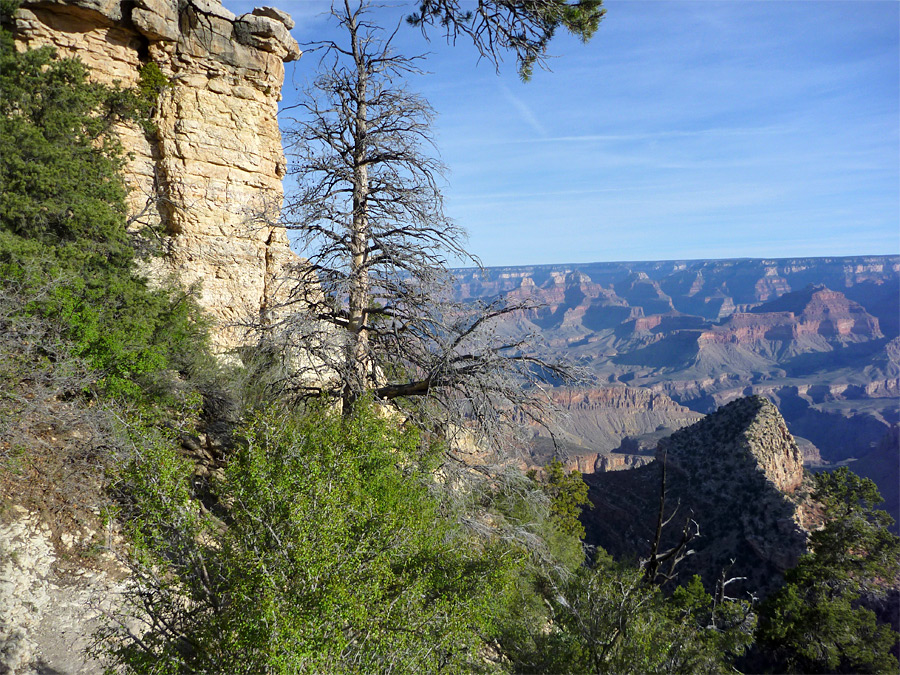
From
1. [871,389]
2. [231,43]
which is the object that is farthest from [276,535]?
[871,389]

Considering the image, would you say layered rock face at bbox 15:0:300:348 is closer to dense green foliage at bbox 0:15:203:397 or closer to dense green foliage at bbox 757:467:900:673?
dense green foliage at bbox 0:15:203:397

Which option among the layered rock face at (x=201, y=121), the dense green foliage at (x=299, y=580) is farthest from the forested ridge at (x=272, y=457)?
the layered rock face at (x=201, y=121)

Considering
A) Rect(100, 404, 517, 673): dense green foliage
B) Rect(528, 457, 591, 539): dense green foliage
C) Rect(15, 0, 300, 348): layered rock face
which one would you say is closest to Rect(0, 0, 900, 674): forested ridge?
Rect(100, 404, 517, 673): dense green foliage

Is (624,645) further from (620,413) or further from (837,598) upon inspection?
(620,413)

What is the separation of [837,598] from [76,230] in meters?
26.9

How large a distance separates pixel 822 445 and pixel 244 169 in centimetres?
17849

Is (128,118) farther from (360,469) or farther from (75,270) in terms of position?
(360,469)

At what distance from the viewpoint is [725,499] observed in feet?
139

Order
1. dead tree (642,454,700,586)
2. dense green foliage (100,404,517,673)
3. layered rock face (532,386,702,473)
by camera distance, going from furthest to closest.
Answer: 1. layered rock face (532,386,702,473)
2. dead tree (642,454,700,586)
3. dense green foliage (100,404,517,673)

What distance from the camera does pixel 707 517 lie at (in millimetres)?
41375

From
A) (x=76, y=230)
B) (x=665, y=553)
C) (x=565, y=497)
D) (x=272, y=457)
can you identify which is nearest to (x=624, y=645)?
(x=665, y=553)

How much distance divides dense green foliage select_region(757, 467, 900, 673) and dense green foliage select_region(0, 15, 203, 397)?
21.0m

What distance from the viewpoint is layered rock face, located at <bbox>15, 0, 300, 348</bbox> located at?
13.2 meters

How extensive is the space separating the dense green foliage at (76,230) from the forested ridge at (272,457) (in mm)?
52
